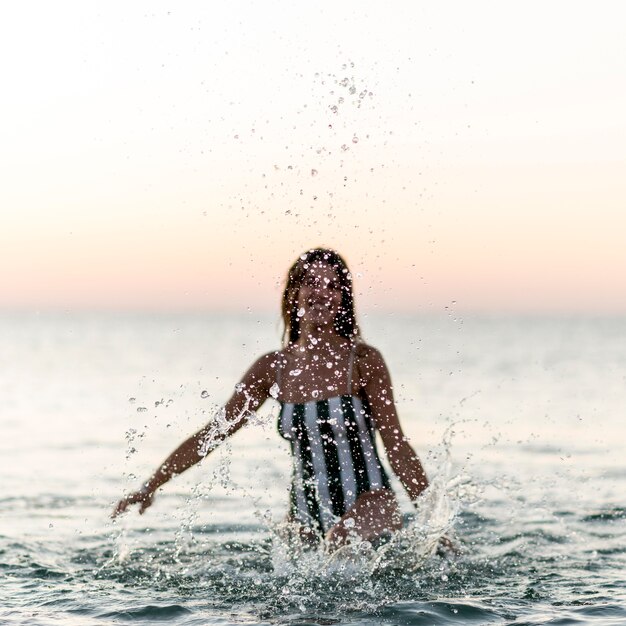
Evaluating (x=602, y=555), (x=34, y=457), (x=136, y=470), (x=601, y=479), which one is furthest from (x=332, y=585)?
(x=34, y=457)

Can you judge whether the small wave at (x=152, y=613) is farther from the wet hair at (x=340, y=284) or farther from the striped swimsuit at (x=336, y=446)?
the wet hair at (x=340, y=284)

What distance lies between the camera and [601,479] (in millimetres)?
13055

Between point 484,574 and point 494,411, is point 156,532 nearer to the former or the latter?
point 484,574

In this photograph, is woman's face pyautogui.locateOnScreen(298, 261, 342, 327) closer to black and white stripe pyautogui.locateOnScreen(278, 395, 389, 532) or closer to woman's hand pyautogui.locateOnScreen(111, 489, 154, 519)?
black and white stripe pyautogui.locateOnScreen(278, 395, 389, 532)

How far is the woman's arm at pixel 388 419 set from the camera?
20.1 ft

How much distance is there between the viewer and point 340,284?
245 inches

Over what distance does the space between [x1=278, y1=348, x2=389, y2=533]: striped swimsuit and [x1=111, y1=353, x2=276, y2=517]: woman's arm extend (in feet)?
0.63

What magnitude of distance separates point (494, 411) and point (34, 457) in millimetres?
11774

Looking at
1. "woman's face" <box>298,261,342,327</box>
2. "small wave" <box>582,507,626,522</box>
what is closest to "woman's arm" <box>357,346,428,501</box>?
"woman's face" <box>298,261,342,327</box>

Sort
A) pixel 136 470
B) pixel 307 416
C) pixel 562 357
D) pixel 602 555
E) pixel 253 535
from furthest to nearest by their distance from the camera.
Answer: pixel 562 357
pixel 136 470
pixel 253 535
pixel 602 555
pixel 307 416

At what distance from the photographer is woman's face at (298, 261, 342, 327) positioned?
20.4 ft

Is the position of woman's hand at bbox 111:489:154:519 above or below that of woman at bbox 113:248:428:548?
below

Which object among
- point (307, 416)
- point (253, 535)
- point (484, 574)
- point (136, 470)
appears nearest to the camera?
point (307, 416)

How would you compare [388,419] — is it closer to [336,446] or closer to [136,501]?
[336,446]
